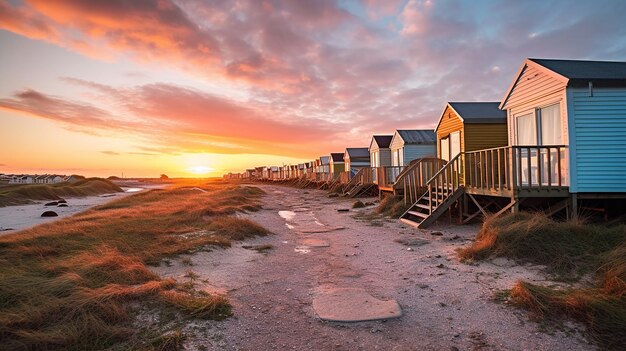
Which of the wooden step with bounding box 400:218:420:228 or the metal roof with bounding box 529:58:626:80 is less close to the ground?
the metal roof with bounding box 529:58:626:80

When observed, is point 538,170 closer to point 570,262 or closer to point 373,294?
point 570,262

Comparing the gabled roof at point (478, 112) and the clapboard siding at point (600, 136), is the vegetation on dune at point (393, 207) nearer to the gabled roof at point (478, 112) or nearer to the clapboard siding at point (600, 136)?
the gabled roof at point (478, 112)

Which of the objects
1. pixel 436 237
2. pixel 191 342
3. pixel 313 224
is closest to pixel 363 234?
pixel 436 237

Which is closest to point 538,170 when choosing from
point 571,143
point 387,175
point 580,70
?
point 571,143

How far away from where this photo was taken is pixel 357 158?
43.1 meters

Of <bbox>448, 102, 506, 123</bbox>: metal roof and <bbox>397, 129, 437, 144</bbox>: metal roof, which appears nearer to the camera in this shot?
<bbox>448, 102, 506, 123</bbox>: metal roof

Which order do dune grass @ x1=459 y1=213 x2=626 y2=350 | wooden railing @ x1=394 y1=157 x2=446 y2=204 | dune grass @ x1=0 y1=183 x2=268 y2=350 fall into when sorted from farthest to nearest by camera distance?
wooden railing @ x1=394 y1=157 x2=446 y2=204
dune grass @ x1=459 y1=213 x2=626 y2=350
dune grass @ x1=0 y1=183 x2=268 y2=350

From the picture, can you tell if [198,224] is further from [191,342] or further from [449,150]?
[449,150]

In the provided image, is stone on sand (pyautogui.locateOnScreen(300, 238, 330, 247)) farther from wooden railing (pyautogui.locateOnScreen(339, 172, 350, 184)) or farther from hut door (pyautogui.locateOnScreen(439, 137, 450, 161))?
wooden railing (pyautogui.locateOnScreen(339, 172, 350, 184))

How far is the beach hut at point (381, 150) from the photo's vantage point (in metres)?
32.3

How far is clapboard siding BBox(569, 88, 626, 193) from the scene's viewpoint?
32.7 ft

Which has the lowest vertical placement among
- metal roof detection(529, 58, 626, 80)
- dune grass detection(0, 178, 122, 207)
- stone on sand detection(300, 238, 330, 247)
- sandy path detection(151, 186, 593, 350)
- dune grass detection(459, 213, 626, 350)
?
stone on sand detection(300, 238, 330, 247)

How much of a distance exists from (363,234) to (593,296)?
24.3 feet

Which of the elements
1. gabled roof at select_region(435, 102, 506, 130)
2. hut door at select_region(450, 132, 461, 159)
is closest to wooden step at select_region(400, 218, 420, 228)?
hut door at select_region(450, 132, 461, 159)
